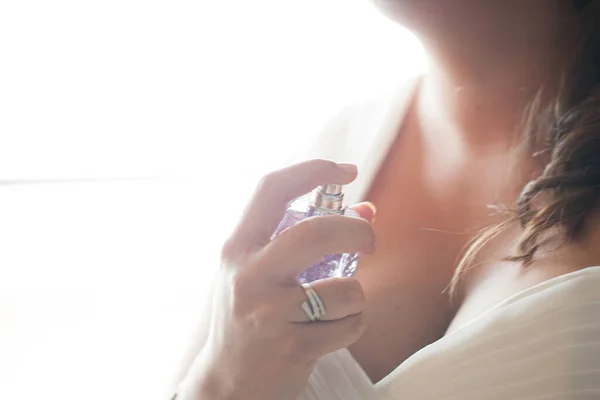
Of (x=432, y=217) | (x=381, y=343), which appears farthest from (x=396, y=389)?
(x=432, y=217)

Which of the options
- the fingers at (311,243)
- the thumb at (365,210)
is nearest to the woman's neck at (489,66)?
the thumb at (365,210)

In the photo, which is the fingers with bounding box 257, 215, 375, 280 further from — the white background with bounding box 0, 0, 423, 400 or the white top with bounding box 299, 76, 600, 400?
the white background with bounding box 0, 0, 423, 400

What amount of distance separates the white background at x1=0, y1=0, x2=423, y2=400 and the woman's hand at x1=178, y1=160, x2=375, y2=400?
0.33 m

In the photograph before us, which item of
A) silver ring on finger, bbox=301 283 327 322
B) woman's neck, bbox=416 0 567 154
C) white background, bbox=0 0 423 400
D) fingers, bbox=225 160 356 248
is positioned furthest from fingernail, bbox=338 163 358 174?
white background, bbox=0 0 423 400

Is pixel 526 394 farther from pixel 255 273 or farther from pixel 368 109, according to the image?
pixel 368 109

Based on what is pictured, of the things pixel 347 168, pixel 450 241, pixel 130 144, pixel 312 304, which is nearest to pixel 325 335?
pixel 312 304

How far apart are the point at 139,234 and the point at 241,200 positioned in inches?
8.5

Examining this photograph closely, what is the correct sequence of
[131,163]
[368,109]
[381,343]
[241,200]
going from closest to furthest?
[381,343], [368,109], [131,163], [241,200]

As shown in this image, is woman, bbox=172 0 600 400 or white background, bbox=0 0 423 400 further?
white background, bbox=0 0 423 400

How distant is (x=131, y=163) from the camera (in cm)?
90

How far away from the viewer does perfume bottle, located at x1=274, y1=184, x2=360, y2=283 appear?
437 millimetres

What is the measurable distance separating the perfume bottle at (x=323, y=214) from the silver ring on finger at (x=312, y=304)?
51mm

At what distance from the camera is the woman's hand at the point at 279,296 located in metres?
0.39

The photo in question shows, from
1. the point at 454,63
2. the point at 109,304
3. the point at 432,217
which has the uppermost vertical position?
the point at 454,63
